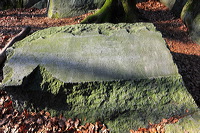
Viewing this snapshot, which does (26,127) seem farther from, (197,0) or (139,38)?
(197,0)

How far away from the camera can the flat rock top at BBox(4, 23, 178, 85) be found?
2.96 meters

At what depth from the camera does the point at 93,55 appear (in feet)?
10.6

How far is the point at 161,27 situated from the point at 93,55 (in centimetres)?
459

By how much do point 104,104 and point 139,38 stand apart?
4.78ft

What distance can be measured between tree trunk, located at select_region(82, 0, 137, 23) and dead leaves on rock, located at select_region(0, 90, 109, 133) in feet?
12.0

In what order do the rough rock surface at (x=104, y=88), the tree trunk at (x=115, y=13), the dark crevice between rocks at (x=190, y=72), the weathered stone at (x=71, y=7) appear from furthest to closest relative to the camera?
the weathered stone at (x=71, y=7) < the tree trunk at (x=115, y=13) < the dark crevice between rocks at (x=190, y=72) < the rough rock surface at (x=104, y=88)

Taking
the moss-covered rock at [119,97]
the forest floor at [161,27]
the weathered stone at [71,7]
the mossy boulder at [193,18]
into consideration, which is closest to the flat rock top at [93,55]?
the moss-covered rock at [119,97]

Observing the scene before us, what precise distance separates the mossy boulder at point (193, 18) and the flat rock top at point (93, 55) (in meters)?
3.05

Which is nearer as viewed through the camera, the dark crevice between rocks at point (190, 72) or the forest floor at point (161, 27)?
the dark crevice between rocks at point (190, 72)

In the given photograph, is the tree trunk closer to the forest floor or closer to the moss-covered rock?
the forest floor

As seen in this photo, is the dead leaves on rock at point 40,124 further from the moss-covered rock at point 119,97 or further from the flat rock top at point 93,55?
the flat rock top at point 93,55

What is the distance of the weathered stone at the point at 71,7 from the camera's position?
7065 millimetres

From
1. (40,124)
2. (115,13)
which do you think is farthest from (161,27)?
(40,124)

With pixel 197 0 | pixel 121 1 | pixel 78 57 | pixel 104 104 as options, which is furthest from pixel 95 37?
pixel 197 0
